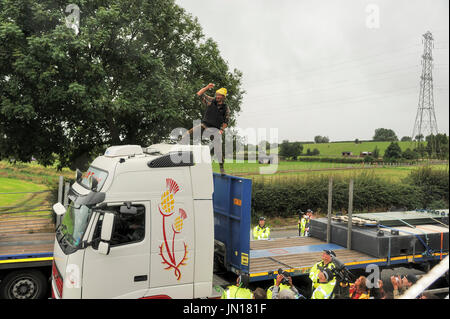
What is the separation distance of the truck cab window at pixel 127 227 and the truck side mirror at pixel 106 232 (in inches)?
10.7

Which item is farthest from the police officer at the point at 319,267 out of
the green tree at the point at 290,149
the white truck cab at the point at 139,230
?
the green tree at the point at 290,149

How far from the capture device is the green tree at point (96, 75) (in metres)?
10.6

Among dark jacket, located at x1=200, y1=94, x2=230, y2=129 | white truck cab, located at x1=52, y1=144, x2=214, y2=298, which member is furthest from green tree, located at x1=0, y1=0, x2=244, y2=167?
white truck cab, located at x1=52, y1=144, x2=214, y2=298

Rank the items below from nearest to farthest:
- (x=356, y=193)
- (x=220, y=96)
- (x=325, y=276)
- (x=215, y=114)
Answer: (x=325, y=276), (x=220, y=96), (x=215, y=114), (x=356, y=193)

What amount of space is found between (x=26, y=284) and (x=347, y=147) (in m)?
31.9

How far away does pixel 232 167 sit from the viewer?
61.1ft

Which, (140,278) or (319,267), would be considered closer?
(140,278)

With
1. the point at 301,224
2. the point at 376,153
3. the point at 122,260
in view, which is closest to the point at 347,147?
the point at 376,153

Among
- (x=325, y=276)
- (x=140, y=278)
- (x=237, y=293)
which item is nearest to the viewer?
(x=140, y=278)

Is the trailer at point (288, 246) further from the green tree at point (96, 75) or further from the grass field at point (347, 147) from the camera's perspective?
the grass field at point (347, 147)

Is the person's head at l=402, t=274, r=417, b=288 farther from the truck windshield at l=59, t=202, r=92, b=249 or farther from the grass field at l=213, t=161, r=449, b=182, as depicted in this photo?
the grass field at l=213, t=161, r=449, b=182

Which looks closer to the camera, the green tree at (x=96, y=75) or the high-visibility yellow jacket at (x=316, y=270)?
the high-visibility yellow jacket at (x=316, y=270)

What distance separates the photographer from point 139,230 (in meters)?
5.38

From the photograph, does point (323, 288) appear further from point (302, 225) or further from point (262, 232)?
point (302, 225)
